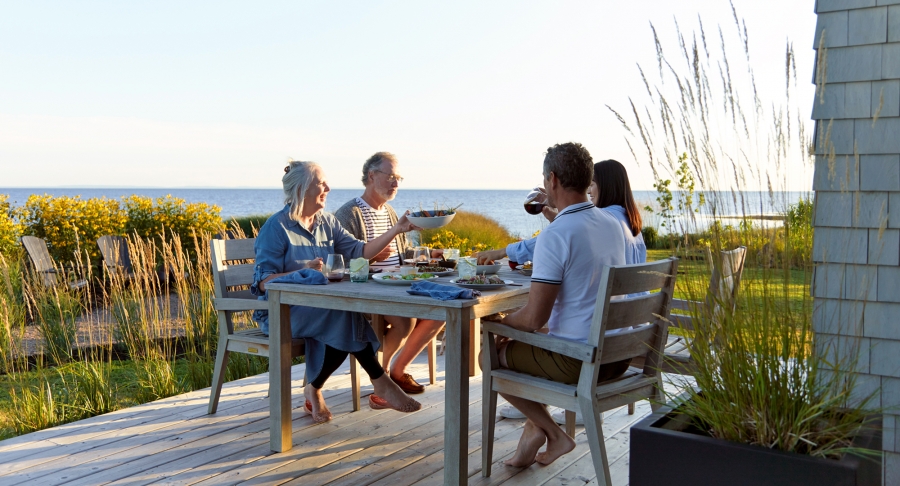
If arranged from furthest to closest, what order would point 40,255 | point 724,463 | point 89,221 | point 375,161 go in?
1. point 89,221
2. point 40,255
3. point 375,161
4. point 724,463

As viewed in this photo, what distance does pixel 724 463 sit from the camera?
5.46ft

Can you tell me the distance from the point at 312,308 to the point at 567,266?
4.57 feet

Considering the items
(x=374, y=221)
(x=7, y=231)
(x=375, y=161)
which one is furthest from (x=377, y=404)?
(x=7, y=231)

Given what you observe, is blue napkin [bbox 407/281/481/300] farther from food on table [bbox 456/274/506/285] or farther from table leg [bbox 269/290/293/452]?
table leg [bbox 269/290/293/452]

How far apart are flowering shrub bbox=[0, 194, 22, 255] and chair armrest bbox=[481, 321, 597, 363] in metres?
6.80

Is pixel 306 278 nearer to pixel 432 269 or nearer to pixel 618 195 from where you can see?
pixel 432 269

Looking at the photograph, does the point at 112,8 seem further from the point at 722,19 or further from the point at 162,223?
the point at 722,19

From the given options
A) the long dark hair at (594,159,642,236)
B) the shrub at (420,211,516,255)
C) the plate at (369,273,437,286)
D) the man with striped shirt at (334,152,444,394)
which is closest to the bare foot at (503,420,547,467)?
the plate at (369,273,437,286)

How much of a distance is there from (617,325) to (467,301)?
523mm

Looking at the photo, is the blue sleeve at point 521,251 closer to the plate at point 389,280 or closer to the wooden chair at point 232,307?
the plate at point 389,280


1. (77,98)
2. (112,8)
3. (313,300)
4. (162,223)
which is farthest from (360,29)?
(313,300)

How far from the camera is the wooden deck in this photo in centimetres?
273

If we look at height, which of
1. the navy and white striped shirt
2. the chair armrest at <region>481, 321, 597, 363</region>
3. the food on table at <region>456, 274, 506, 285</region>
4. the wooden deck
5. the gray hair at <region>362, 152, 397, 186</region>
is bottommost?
the wooden deck

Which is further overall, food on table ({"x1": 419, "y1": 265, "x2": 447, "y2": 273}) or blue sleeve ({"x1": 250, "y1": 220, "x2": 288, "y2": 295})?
blue sleeve ({"x1": 250, "y1": 220, "x2": 288, "y2": 295})
